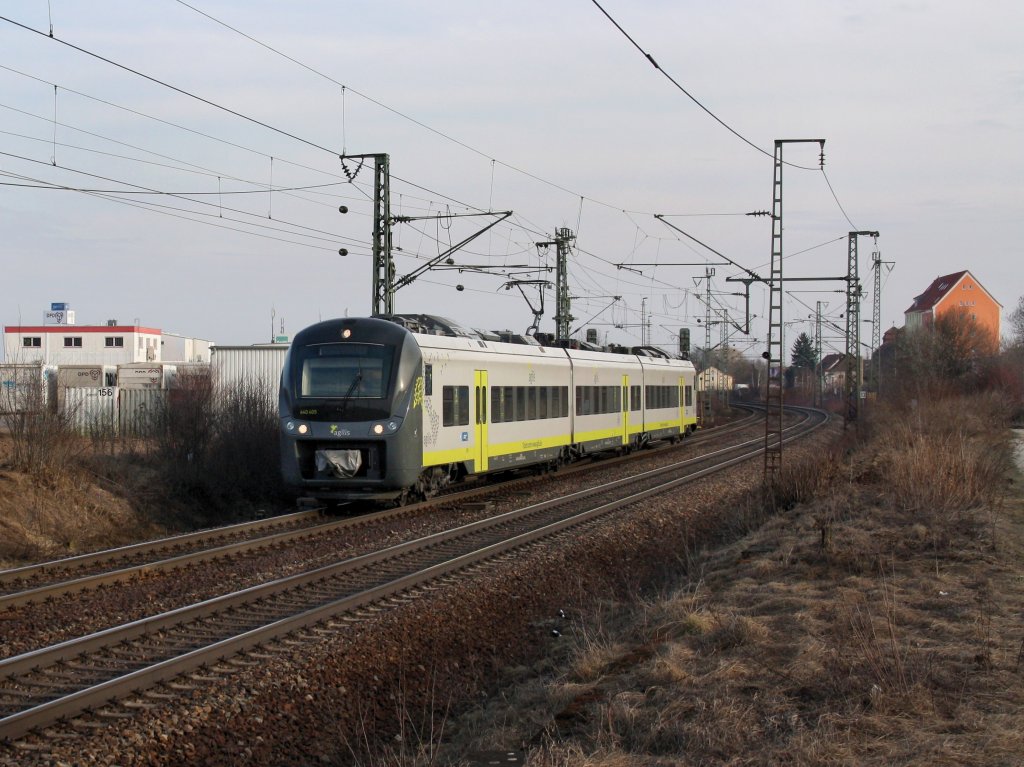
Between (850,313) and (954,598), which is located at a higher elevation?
(850,313)

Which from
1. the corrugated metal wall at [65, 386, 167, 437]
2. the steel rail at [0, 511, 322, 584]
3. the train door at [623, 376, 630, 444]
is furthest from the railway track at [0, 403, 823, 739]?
the train door at [623, 376, 630, 444]

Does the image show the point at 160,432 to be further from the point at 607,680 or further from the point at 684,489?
the point at 607,680

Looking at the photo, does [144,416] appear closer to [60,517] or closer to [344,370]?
[60,517]

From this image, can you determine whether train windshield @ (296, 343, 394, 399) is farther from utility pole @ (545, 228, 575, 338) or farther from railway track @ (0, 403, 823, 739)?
utility pole @ (545, 228, 575, 338)

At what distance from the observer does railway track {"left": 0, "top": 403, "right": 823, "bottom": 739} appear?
6797 millimetres

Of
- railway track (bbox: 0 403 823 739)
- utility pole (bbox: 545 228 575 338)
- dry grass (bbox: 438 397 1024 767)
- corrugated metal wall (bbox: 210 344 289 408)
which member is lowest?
railway track (bbox: 0 403 823 739)

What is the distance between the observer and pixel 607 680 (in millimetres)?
7258

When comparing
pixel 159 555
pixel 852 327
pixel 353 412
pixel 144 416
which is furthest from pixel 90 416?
pixel 852 327

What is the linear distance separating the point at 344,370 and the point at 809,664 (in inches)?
416

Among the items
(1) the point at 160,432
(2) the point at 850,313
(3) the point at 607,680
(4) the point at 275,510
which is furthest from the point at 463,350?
(2) the point at 850,313

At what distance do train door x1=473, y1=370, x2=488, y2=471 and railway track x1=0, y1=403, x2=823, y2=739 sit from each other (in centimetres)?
417

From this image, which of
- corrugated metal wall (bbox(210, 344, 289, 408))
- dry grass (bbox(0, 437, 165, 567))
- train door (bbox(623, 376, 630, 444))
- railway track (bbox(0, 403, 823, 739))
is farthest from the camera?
corrugated metal wall (bbox(210, 344, 289, 408))

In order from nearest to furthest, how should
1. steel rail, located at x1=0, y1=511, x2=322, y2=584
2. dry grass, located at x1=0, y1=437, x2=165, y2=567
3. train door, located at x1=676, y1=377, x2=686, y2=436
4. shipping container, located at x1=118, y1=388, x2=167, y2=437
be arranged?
steel rail, located at x1=0, y1=511, x2=322, y2=584, dry grass, located at x1=0, y1=437, x2=165, y2=567, shipping container, located at x1=118, y1=388, x2=167, y2=437, train door, located at x1=676, y1=377, x2=686, y2=436

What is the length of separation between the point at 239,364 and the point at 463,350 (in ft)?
57.9
